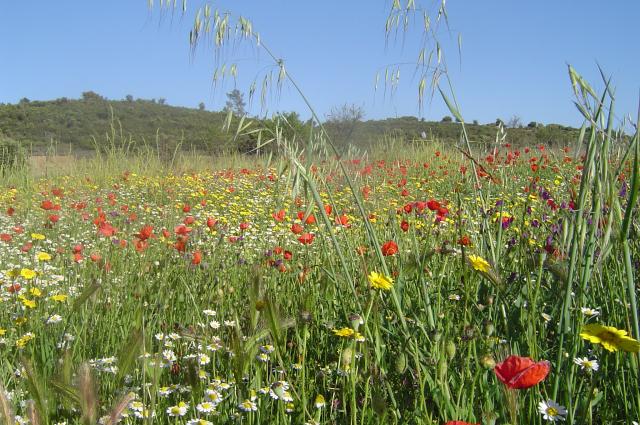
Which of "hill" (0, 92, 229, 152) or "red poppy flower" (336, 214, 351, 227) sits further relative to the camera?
"hill" (0, 92, 229, 152)

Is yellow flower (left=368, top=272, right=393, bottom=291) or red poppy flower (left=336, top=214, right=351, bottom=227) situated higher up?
red poppy flower (left=336, top=214, right=351, bottom=227)

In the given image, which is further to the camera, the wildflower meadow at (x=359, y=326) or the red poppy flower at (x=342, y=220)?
the red poppy flower at (x=342, y=220)

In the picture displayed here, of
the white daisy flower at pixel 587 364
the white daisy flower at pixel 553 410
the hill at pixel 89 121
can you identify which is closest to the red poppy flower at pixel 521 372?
the white daisy flower at pixel 553 410

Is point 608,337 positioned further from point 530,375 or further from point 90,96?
point 90,96

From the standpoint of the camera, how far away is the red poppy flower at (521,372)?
781 mm

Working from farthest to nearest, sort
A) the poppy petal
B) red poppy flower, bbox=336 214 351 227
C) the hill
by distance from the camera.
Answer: the hill < red poppy flower, bbox=336 214 351 227 < the poppy petal

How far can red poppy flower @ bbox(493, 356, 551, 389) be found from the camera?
0.78 metres

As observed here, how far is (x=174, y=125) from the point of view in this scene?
36938 millimetres

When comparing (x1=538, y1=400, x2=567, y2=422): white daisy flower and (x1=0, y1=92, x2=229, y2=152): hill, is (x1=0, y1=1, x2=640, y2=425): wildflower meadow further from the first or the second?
(x1=0, y1=92, x2=229, y2=152): hill

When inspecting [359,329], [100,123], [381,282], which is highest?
[100,123]

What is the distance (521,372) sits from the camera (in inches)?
30.9

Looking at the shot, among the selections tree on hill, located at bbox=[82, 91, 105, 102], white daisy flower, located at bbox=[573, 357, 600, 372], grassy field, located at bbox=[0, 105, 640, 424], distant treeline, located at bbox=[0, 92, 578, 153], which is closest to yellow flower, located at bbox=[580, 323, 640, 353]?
grassy field, located at bbox=[0, 105, 640, 424]

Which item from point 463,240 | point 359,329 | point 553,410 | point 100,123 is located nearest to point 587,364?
point 553,410

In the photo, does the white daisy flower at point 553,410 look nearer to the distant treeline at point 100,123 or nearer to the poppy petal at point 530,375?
the poppy petal at point 530,375
